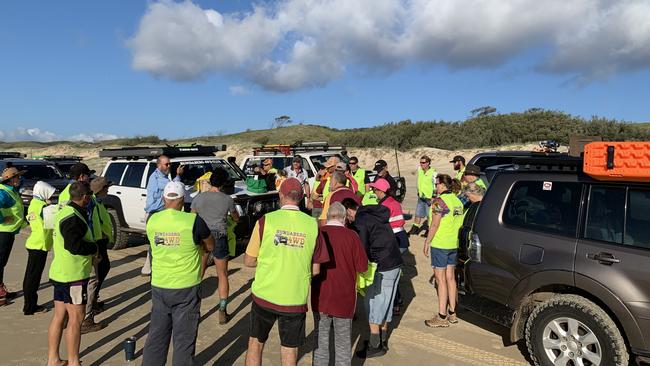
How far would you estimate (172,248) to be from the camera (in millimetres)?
3477

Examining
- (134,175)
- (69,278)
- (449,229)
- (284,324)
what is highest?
(134,175)

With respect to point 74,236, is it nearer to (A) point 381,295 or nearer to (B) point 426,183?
(A) point 381,295

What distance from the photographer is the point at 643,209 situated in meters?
3.70

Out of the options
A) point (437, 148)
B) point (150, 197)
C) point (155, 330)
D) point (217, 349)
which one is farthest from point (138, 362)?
point (437, 148)

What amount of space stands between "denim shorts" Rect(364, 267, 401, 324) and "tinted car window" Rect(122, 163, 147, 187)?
6.04 meters

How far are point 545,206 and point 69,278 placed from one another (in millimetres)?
4420

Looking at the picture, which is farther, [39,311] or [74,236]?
[39,311]

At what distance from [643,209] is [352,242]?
2394mm

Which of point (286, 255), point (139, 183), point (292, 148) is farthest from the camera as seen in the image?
point (292, 148)

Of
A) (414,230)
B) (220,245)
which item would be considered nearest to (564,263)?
(220,245)

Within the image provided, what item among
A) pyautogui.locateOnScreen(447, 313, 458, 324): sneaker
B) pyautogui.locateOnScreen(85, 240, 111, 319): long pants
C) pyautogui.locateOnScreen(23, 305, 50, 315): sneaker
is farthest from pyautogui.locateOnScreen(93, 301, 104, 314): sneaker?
pyautogui.locateOnScreen(447, 313, 458, 324): sneaker

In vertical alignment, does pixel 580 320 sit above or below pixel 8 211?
below

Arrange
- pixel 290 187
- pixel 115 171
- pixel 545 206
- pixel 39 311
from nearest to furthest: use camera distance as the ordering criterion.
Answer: pixel 290 187
pixel 545 206
pixel 39 311
pixel 115 171

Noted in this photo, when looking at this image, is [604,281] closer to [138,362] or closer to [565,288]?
[565,288]
